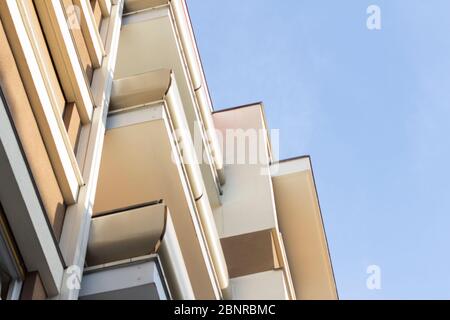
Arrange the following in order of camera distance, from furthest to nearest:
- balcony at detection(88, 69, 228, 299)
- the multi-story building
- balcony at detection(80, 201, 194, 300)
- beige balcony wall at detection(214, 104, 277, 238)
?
beige balcony wall at detection(214, 104, 277, 238), balcony at detection(88, 69, 228, 299), balcony at detection(80, 201, 194, 300), the multi-story building

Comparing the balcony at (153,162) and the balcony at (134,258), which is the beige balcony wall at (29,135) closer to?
the balcony at (134,258)

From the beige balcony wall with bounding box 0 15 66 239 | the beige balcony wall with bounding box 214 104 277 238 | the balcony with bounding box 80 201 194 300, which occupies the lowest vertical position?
the beige balcony wall with bounding box 214 104 277 238

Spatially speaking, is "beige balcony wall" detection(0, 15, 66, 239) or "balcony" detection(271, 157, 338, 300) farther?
"balcony" detection(271, 157, 338, 300)

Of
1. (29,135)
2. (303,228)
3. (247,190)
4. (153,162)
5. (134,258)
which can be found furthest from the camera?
(303,228)

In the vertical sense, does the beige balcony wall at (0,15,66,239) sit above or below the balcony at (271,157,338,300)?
above

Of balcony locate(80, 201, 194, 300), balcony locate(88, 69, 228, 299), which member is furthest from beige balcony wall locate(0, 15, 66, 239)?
balcony locate(88, 69, 228, 299)

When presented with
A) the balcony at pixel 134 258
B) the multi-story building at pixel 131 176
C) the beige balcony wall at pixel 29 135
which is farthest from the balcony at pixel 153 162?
the beige balcony wall at pixel 29 135

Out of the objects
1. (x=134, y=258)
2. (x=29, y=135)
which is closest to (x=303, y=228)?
(x=134, y=258)

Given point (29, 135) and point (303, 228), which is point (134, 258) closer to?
point (29, 135)

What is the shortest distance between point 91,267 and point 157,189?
2.50 metres

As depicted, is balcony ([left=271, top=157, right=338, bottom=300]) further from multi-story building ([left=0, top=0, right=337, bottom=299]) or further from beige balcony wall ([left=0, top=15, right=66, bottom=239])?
beige balcony wall ([left=0, top=15, right=66, bottom=239])

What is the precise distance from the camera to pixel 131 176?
896cm

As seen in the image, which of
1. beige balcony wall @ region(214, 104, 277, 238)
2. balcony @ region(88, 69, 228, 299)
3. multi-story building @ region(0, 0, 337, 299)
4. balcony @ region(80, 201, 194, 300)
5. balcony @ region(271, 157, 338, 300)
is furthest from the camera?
balcony @ region(271, 157, 338, 300)

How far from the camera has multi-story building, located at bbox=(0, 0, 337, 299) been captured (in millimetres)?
6016
